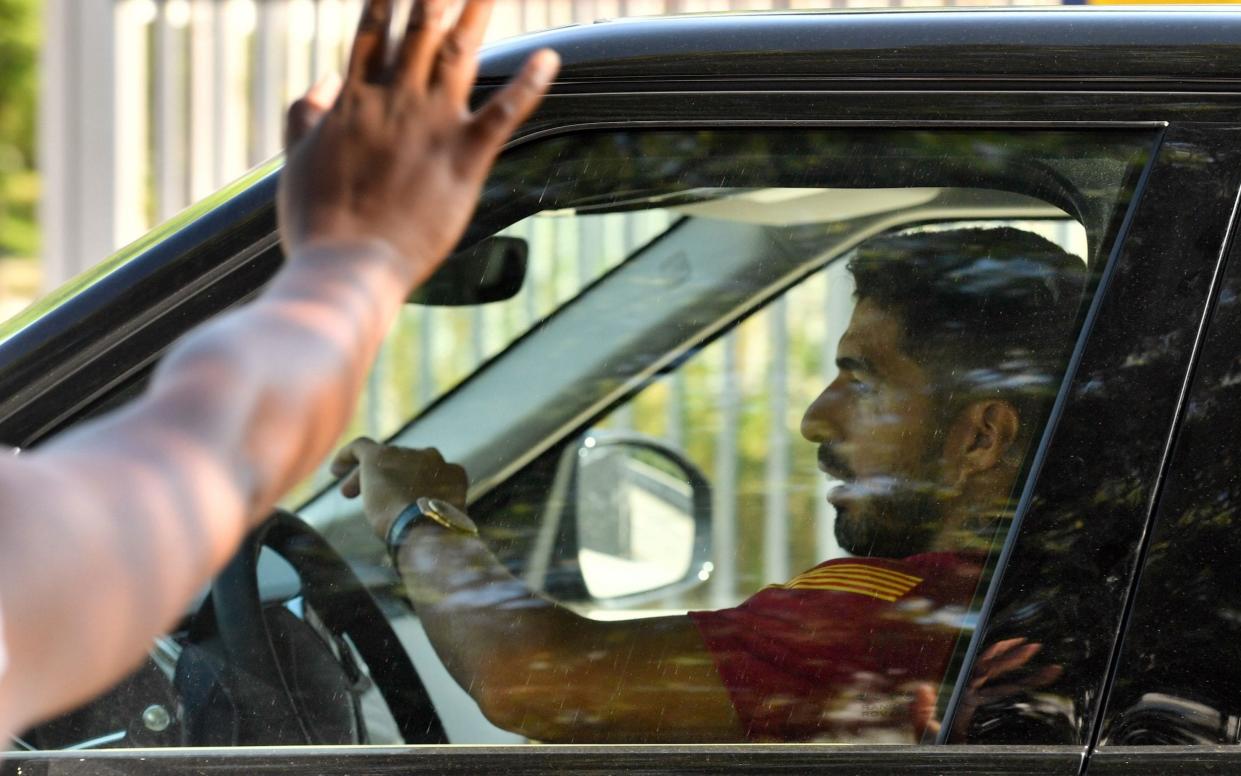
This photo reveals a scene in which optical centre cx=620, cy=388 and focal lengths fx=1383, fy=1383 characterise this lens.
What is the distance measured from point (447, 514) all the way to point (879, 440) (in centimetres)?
46

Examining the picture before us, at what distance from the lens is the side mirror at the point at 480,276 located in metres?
1.47

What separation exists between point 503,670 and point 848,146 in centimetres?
65

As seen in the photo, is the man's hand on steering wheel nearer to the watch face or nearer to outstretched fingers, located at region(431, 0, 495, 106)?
the watch face

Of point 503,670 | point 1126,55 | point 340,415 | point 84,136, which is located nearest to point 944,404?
point 1126,55

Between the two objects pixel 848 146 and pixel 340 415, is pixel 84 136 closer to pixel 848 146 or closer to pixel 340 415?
pixel 848 146

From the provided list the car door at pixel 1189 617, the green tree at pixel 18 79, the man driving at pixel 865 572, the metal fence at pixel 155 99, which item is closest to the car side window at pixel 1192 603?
the car door at pixel 1189 617

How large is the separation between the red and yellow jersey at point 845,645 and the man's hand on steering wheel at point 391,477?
32 cm

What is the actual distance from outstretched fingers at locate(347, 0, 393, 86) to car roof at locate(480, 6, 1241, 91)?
63cm

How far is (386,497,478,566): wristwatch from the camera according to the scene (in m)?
1.47

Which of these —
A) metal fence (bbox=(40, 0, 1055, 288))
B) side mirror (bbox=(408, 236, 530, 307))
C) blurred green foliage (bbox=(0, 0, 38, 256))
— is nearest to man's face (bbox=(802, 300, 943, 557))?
side mirror (bbox=(408, 236, 530, 307))

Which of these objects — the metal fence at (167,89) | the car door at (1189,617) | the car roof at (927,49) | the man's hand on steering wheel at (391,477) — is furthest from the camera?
the metal fence at (167,89)

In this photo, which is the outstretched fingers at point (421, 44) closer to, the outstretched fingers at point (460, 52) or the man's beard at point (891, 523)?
the outstretched fingers at point (460, 52)

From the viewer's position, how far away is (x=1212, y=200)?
1.33 metres

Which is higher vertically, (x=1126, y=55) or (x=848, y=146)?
(x=1126, y=55)
